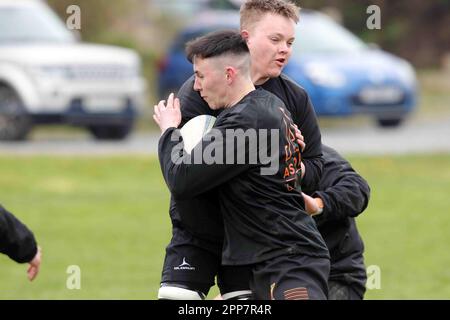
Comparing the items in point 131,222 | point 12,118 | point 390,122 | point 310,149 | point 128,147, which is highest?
point 310,149

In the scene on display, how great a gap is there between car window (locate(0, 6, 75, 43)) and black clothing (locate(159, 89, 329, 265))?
48.0 feet

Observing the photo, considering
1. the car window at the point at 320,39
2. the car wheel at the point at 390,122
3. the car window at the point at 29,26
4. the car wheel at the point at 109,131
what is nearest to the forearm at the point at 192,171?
the car wheel at the point at 109,131

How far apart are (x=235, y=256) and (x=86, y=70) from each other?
45.0 ft

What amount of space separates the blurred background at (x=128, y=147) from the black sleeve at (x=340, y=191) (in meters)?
3.63

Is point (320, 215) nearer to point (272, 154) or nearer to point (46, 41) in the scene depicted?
point (272, 154)

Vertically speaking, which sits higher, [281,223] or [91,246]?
[281,223]

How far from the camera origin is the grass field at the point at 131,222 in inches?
437

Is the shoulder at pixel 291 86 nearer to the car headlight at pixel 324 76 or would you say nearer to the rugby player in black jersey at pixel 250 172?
the rugby player in black jersey at pixel 250 172

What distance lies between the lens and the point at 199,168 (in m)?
5.71

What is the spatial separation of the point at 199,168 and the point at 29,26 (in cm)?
1498

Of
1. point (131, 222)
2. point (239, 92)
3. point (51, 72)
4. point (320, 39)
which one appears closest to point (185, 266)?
point (239, 92)

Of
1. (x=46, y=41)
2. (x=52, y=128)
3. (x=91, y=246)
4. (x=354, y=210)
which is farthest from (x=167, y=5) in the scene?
(x=354, y=210)

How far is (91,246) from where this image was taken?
1295cm

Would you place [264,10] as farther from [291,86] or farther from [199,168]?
[199,168]
